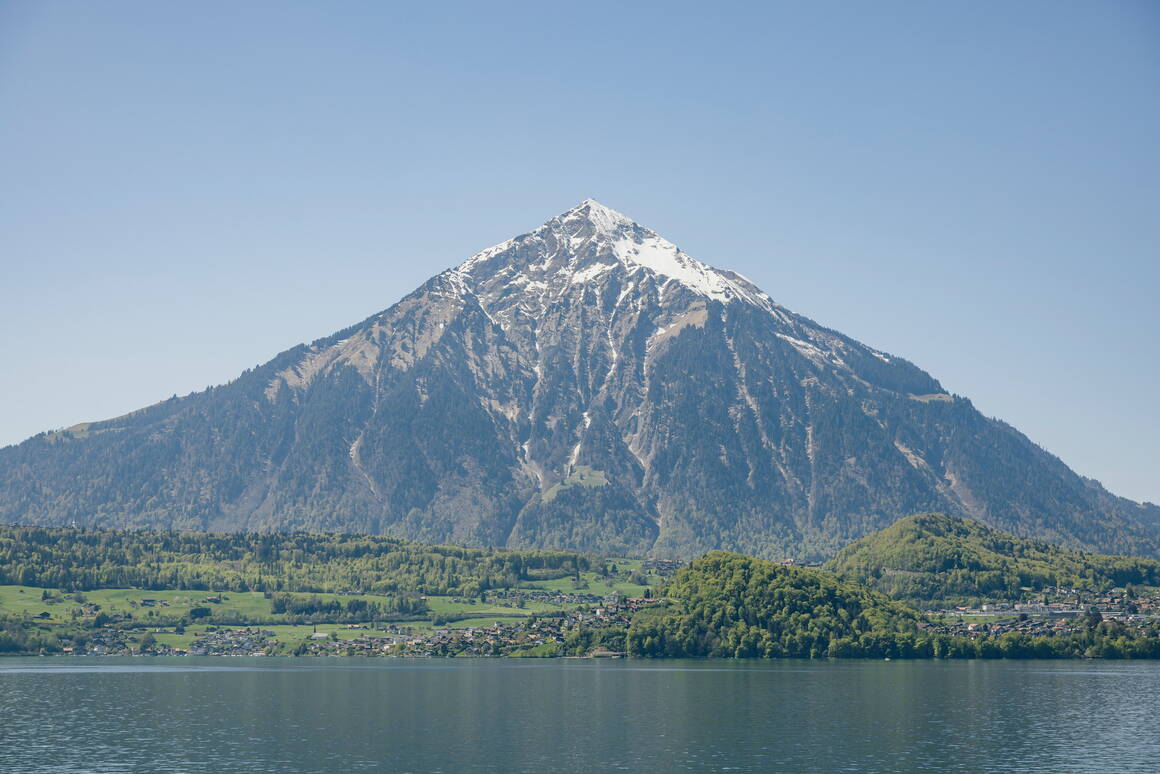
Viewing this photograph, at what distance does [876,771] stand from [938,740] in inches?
845

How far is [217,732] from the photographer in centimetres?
13425

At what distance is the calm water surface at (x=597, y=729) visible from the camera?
11144cm

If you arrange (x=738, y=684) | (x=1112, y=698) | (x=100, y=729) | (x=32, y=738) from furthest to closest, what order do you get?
1. (x=738, y=684)
2. (x=1112, y=698)
3. (x=100, y=729)
4. (x=32, y=738)

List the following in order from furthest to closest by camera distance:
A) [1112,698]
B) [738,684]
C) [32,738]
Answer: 1. [738,684]
2. [1112,698]
3. [32,738]

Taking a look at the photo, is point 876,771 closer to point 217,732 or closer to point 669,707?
point 669,707

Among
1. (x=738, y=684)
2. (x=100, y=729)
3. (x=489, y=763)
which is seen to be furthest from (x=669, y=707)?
(x=100, y=729)

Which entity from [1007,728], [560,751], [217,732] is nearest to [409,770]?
[560,751]

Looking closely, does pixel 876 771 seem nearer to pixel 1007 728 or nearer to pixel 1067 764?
pixel 1067 764

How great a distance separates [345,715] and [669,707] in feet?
127

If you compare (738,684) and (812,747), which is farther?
(738,684)

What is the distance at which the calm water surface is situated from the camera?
111 metres

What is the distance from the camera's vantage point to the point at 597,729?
136m

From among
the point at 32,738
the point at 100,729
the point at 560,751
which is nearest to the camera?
the point at 560,751

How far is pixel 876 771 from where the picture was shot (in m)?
107
